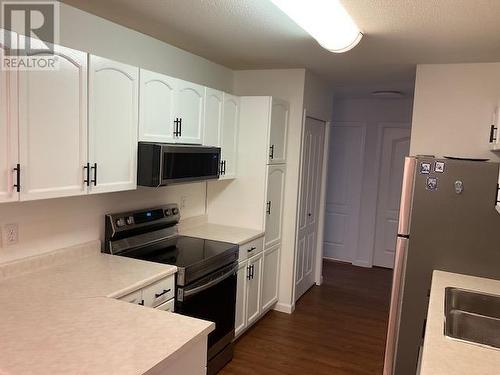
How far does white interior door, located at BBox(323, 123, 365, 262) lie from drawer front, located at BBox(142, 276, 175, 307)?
402cm

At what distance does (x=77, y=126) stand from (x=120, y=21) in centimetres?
95

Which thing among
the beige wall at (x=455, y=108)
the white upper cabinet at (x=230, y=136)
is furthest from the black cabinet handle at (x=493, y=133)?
the white upper cabinet at (x=230, y=136)

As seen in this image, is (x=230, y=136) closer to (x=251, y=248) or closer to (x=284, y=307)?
(x=251, y=248)

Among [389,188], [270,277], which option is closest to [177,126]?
[270,277]

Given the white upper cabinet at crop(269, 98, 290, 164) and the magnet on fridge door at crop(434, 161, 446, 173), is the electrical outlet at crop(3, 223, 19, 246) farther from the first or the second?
the magnet on fridge door at crop(434, 161, 446, 173)

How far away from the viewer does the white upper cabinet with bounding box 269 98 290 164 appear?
362 centimetres

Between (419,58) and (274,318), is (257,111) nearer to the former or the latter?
(419,58)

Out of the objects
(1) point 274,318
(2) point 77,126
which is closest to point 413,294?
(1) point 274,318

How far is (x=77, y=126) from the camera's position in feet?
6.80

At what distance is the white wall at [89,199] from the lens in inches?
87.6

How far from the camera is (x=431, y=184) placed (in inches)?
107

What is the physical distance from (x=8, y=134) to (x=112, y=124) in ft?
2.05

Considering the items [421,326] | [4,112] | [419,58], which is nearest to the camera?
[4,112]

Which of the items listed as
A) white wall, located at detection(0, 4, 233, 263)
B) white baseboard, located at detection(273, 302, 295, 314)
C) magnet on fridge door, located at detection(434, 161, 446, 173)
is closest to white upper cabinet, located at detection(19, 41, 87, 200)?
white wall, located at detection(0, 4, 233, 263)
